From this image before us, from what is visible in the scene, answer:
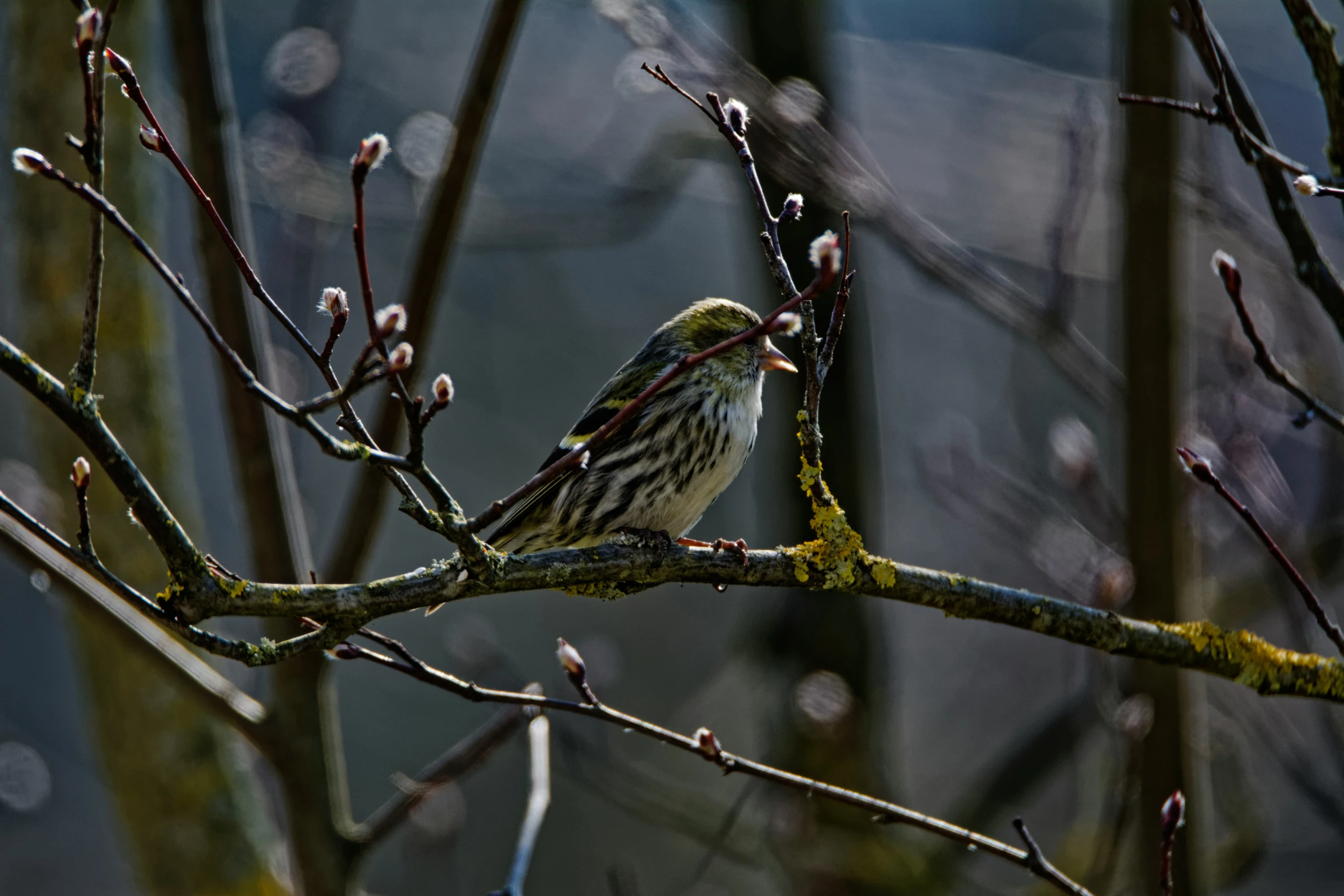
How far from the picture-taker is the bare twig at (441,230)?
11.1 ft

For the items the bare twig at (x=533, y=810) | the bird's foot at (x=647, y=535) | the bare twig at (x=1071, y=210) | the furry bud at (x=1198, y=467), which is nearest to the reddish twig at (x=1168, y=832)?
the furry bud at (x=1198, y=467)

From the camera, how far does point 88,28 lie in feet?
5.34

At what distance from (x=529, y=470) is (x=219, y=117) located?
764cm

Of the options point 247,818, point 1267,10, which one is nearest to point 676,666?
point 247,818

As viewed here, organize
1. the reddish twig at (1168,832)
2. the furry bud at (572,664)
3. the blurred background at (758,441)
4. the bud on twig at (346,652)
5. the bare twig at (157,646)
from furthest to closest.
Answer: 1. the blurred background at (758,441)
2. the bare twig at (157,646)
3. the furry bud at (572,664)
4. the bud on twig at (346,652)
5. the reddish twig at (1168,832)

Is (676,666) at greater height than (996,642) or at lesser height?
lesser

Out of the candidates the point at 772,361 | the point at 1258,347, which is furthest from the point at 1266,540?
the point at 772,361

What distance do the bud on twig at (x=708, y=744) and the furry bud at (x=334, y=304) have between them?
1.06 meters

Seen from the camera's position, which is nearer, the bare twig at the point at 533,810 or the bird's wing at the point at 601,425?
the bare twig at the point at 533,810

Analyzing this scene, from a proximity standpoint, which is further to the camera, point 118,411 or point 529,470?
point 529,470

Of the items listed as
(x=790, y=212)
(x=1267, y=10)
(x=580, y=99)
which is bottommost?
(x=790, y=212)

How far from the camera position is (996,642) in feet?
35.2

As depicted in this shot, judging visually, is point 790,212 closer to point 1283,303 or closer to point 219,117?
point 219,117

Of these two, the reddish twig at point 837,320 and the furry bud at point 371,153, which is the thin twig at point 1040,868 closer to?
the reddish twig at point 837,320
